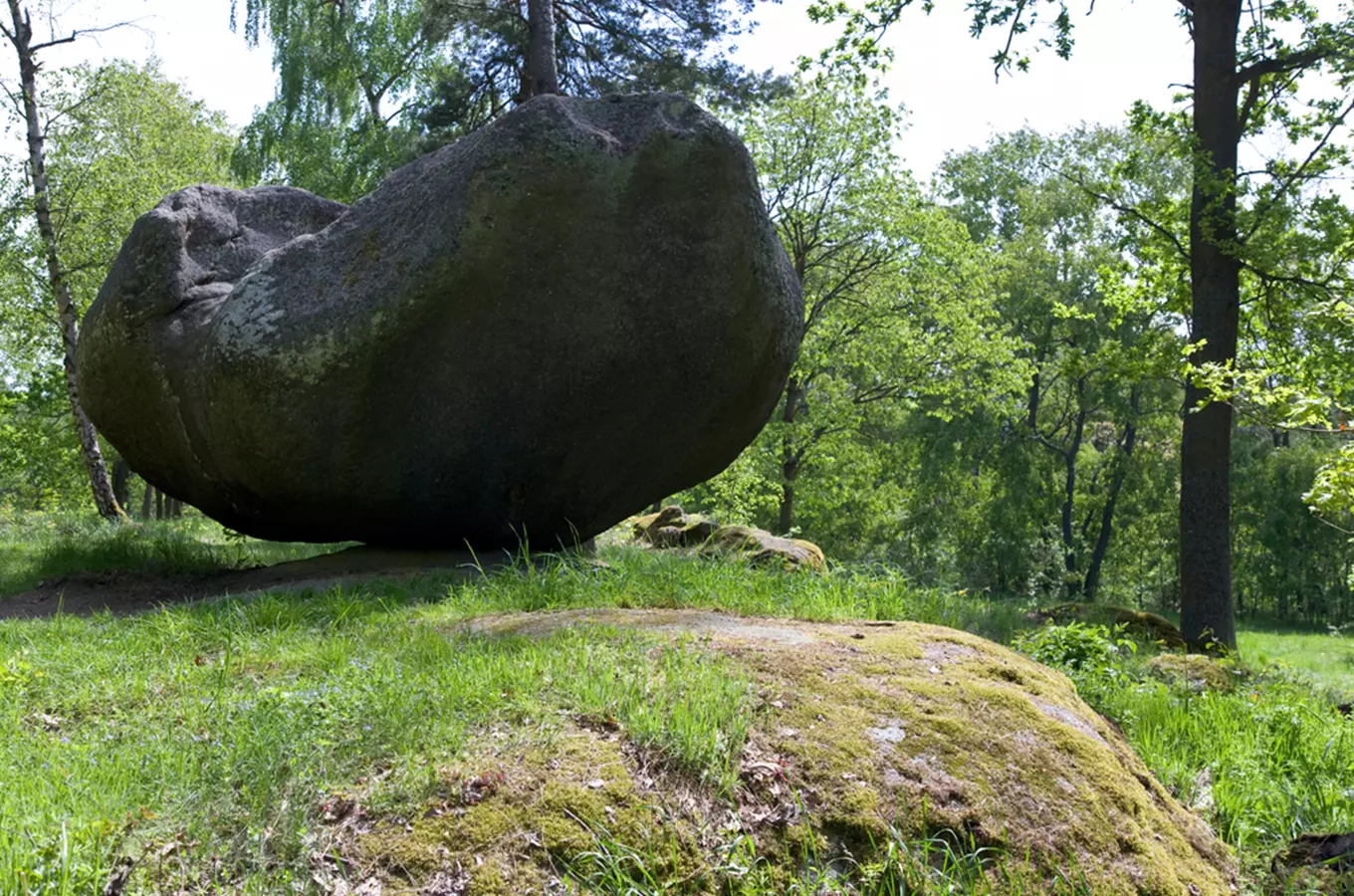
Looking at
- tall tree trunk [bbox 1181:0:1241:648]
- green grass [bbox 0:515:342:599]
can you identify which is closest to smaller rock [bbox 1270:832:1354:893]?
green grass [bbox 0:515:342:599]

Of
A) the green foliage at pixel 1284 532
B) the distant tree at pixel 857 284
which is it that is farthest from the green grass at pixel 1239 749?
the green foliage at pixel 1284 532

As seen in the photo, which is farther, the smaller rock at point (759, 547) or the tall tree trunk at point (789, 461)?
the tall tree trunk at point (789, 461)

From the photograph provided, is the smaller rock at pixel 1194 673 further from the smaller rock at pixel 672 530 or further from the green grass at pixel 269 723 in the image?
the smaller rock at pixel 672 530

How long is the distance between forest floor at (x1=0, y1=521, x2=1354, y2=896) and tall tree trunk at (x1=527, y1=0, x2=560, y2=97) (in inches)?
389

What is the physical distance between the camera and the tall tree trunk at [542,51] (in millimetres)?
15477

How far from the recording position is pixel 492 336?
7195mm

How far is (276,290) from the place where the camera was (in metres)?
7.44

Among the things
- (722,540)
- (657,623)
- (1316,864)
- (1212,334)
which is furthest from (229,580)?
(1212,334)

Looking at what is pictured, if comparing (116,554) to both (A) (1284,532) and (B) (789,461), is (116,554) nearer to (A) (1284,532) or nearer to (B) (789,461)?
(B) (789,461)

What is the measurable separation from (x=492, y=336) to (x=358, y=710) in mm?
4071

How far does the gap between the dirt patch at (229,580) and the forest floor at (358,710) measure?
0.05m

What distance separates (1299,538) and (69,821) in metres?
42.5

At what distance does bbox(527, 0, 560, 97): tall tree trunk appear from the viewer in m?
15.5

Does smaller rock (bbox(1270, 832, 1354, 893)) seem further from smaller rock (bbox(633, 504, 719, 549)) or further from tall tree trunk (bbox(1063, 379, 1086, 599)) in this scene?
tall tree trunk (bbox(1063, 379, 1086, 599))
